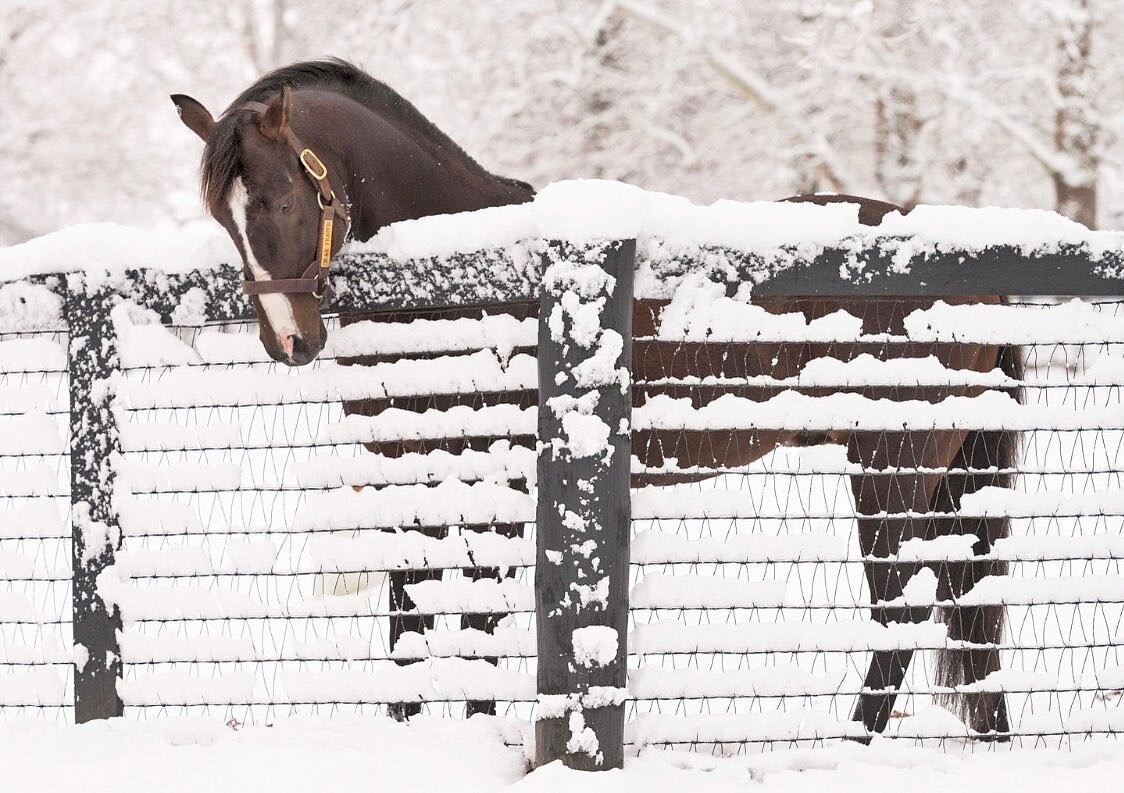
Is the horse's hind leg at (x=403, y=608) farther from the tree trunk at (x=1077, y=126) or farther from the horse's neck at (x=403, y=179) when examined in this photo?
the tree trunk at (x=1077, y=126)

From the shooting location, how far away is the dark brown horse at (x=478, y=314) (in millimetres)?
2549

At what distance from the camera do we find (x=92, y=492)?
260 cm

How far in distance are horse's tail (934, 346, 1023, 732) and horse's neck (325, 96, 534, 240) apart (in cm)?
168

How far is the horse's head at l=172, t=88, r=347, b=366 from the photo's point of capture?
2479 mm

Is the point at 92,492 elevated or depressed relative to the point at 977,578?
elevated

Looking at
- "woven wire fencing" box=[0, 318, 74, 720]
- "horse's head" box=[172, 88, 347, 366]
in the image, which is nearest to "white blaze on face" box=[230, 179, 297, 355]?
"horse's head" box=[172, 88, 347, 366]

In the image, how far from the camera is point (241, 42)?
15.1m

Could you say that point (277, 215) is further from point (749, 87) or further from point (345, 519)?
point (749, 87)

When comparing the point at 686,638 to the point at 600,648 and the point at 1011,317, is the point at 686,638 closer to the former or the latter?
the point at 600,648

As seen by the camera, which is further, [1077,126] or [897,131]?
[897,131]

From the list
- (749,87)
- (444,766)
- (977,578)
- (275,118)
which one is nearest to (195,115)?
(275,118)

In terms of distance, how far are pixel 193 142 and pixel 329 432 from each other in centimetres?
1468

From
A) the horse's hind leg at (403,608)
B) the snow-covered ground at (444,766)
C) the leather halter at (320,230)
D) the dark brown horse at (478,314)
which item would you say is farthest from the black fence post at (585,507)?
the leather halter at (320,230)

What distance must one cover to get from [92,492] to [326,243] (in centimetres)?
87
